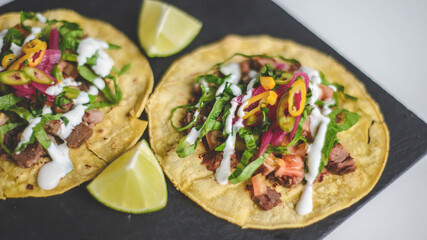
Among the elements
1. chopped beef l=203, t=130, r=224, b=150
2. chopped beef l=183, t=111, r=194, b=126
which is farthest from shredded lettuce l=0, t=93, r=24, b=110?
chopped beef l=203, t=130, r=224, b=150

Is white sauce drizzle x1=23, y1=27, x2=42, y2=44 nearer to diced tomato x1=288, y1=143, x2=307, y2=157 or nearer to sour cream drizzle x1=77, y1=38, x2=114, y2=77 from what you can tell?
sour cream drizzle x1=77, y1=38, x2=114, y2=77

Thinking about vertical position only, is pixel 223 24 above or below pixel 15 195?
above

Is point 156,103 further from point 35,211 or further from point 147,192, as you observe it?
point 35,211

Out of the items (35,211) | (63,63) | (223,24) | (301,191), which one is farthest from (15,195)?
(223,24)

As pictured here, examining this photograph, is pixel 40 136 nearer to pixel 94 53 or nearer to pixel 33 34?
pixel 94 53

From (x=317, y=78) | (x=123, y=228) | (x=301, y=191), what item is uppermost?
(x=317, y=78)

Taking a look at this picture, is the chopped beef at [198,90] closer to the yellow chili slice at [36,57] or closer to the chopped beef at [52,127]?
the chopped beef at [52,127]

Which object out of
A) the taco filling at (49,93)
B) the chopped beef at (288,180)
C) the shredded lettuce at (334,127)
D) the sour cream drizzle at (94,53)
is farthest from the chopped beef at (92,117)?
the shredded lettuce at (334,127)
